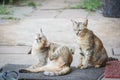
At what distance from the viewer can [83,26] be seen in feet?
16.0

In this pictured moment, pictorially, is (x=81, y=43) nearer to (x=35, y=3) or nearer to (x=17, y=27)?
(x=17, y=27)

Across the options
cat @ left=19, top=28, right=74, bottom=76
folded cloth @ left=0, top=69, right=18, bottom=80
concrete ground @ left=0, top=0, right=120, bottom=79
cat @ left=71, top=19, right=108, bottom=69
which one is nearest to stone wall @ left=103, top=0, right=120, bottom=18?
concrete ground @ left=0, top=0, right=120, bottom=79

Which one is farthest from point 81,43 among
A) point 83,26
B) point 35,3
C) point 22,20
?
point 35,3

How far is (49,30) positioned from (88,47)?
10.0ft

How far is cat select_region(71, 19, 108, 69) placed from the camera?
4895 mm

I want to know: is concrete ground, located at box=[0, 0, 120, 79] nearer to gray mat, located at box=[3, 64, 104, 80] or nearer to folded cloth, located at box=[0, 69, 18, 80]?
gray mat, located at box=[3, 64, 104, 80]

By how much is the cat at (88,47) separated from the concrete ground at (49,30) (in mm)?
614

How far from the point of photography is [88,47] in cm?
494

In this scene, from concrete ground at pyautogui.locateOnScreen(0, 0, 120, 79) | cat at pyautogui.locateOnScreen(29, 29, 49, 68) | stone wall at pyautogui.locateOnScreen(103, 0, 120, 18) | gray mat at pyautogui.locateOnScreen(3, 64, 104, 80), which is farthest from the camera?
stone wall at pyautogui.locateOnScreen(103, 0, 120, 18)

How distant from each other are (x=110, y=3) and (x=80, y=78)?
4.90m

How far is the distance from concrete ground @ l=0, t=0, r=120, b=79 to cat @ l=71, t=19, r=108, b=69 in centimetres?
61

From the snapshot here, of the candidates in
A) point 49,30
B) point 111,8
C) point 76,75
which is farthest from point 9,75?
point 111,8

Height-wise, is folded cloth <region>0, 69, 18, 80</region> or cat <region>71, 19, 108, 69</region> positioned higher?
cat <region>71, 19, 108, 69</region>

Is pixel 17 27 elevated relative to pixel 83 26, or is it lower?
lower
